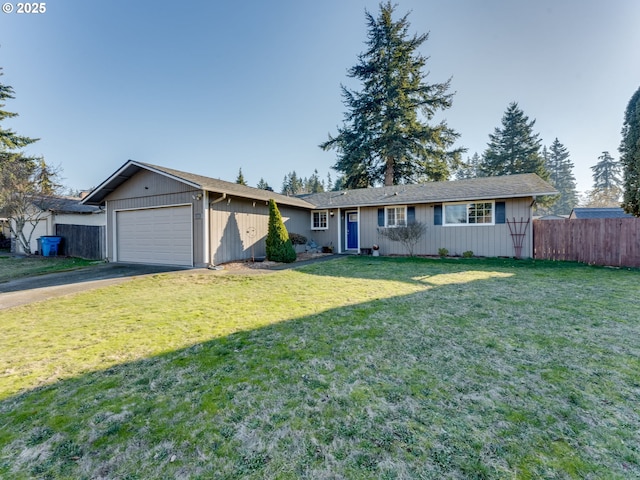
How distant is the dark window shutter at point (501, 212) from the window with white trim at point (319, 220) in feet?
26.0

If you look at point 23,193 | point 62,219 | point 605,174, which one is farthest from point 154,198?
point 605,174

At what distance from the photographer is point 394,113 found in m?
23.0

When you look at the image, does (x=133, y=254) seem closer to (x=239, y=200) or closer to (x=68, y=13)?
(x=239, y=200)

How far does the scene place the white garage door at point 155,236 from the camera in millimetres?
10328

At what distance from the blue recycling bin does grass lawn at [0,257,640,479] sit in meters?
12.9

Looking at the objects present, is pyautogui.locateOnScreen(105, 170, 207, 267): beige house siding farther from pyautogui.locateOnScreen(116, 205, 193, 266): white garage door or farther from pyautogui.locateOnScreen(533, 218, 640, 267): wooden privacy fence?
pyautogui.locateOnScreen(533, 218, 640, 267): wooden privacy fence

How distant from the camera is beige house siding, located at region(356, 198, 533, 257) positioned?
11.3m

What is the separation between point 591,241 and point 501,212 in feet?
9.73

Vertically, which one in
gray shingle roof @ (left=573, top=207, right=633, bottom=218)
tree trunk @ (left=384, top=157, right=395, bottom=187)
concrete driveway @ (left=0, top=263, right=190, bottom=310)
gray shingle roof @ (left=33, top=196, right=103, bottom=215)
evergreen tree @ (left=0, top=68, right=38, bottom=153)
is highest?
evergreen tree @ (left=0, top=68, right=38, bottom=153)

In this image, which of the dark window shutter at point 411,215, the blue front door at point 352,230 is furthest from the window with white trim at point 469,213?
the blue front door at point 352,230

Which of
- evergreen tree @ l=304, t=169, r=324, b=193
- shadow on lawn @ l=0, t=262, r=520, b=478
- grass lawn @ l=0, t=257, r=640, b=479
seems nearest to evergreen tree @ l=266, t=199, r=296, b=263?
grass lawn @ l=0, t=257, r=640, b=479

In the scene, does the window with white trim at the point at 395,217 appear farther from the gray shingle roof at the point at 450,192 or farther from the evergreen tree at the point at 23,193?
the evergreen tree at the point at 23,193

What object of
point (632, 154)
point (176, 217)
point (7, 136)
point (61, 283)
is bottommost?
point (61, 283)

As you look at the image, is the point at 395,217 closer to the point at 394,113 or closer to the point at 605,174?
the point at 394,113
